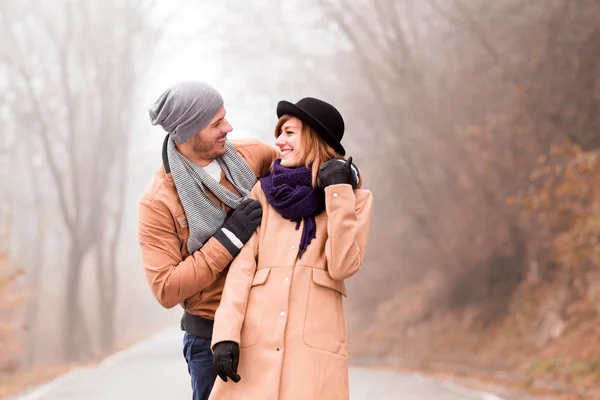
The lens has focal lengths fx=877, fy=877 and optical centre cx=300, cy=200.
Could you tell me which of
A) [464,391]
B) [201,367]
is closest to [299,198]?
[201,367]

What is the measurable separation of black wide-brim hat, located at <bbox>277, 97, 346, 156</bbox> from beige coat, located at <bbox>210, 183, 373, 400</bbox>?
0.29 meters

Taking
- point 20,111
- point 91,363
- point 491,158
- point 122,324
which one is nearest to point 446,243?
point 491,158

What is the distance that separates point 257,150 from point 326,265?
2.86 feet

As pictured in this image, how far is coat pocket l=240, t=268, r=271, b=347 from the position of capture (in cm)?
378

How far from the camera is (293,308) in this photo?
3.76 metres

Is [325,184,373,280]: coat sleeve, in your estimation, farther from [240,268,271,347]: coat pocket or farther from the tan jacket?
the tan jacket

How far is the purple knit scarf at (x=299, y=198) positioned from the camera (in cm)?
377

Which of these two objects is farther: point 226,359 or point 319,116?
point 319,116

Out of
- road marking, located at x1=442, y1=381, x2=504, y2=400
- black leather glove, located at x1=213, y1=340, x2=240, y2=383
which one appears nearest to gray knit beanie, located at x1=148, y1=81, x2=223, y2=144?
black leather glove, located at x1=213, y1=340, x2=240, y2=383

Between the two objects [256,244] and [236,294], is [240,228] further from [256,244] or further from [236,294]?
[236,294]

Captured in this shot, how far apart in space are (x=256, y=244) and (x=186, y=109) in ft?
2.31

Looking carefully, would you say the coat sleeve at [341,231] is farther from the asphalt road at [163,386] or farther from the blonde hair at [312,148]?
the asphalt road at [163,386]

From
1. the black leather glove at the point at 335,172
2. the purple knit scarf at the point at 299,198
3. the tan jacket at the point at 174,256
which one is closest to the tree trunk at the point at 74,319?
the tan jacket at the point at 174,256

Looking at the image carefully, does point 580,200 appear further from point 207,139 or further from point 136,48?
point 136,48
